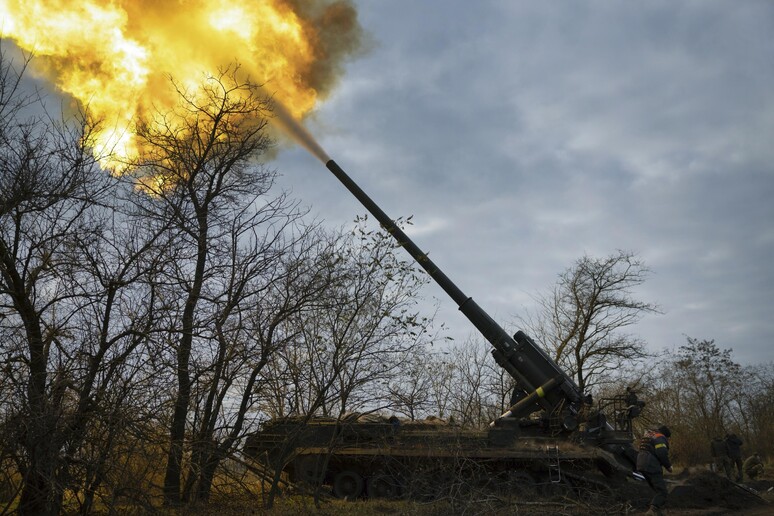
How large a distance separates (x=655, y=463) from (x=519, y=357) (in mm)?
4933

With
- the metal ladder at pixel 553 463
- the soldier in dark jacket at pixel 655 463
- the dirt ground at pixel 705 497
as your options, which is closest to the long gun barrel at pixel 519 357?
the metal ladder at pixel 553 463

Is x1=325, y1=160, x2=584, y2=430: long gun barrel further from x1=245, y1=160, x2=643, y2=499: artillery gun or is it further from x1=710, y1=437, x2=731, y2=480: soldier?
x1=710, y1=437, x2=731, y2=480: soldier

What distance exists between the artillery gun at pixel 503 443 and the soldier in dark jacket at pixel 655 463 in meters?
2.86

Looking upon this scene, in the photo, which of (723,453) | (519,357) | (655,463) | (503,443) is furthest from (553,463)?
(723,453)

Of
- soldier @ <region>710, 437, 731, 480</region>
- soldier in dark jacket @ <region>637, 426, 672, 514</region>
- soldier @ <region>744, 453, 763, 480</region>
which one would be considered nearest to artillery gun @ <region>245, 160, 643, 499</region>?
soldier in dark jacket @ <region>637, 426, 672, 514</region>

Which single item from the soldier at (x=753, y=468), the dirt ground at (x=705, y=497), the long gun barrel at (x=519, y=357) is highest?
the long gun barrel at (x=519, y=357)

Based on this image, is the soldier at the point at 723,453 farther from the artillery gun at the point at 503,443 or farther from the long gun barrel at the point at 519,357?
the long gun barrel at the point at 519,357

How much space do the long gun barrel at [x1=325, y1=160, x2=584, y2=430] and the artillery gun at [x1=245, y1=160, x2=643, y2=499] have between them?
0.02m

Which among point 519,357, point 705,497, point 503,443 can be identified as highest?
point 519,357

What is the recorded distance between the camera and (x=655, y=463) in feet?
40.0

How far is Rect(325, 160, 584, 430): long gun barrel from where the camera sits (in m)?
16.0

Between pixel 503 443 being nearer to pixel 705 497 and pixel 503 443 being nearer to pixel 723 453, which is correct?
pixel 705 497

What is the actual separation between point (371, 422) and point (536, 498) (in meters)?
4.36

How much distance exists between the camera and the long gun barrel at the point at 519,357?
16.0m
